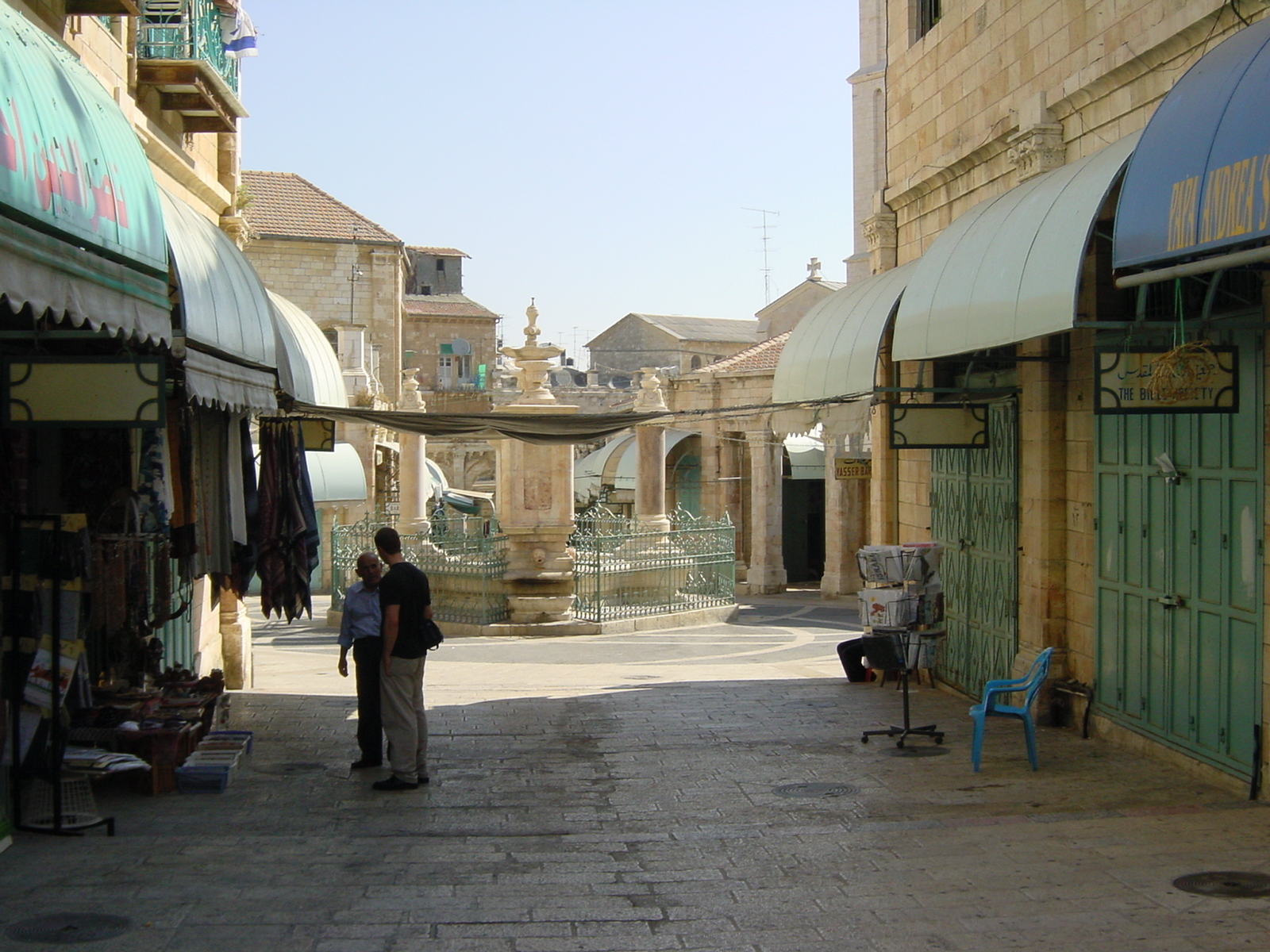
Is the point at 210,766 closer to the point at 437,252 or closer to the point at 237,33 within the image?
the point at 237,33

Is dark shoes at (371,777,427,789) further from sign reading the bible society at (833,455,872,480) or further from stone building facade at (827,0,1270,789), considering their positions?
sign reading the bible society at (833,455,872,480)

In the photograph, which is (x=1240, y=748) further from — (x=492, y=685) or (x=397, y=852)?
(x=492, y=685)

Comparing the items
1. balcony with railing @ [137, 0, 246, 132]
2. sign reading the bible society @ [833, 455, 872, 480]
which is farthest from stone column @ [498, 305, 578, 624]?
balcony with railing @ [137, 0, 246, 132]

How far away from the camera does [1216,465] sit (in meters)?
7.96

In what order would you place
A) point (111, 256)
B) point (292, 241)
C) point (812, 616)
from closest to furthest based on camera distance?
point (111, 256)
point (812, 616)
point (292, 241)

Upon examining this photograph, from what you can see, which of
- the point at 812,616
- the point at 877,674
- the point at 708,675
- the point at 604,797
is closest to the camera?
the point at 604,797

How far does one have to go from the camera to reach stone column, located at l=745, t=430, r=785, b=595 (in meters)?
31.8

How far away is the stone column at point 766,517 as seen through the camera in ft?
104

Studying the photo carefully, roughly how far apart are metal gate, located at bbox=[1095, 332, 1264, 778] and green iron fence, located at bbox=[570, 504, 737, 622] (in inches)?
540

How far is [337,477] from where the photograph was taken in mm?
30797

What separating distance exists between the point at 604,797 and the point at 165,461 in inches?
141

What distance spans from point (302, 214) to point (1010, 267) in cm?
3655

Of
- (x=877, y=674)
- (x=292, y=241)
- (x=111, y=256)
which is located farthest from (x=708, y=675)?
(x=292, y=241)

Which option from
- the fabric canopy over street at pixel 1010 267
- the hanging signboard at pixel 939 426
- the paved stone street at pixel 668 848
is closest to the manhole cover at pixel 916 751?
the paved stone street at pixel 668 848
